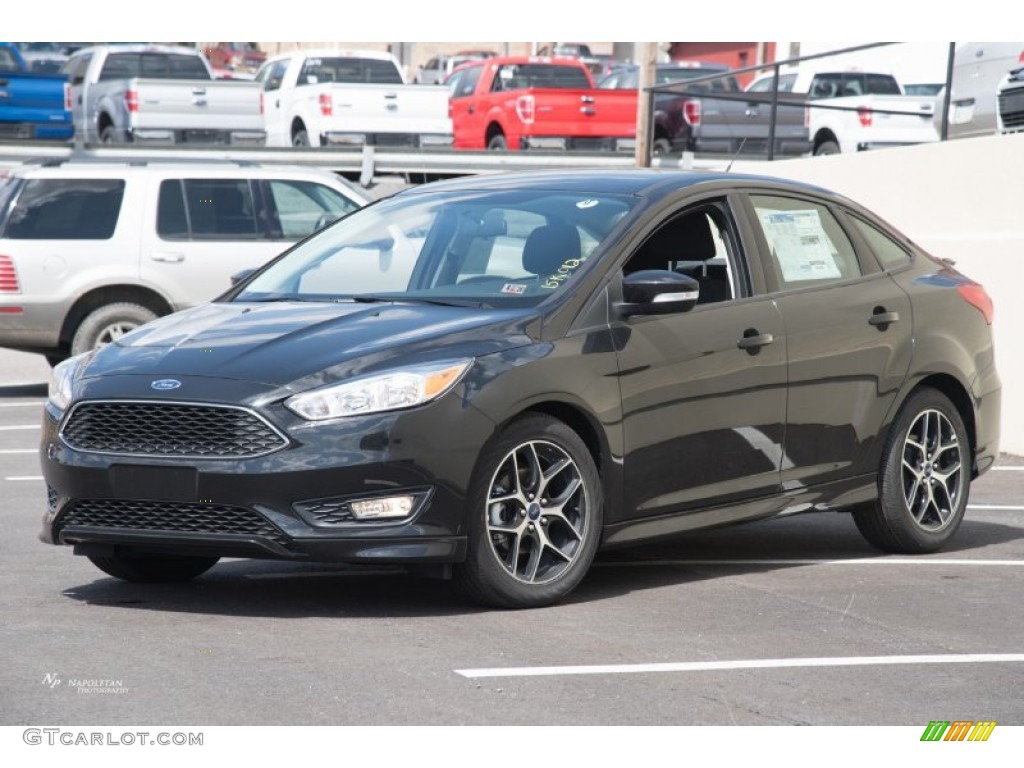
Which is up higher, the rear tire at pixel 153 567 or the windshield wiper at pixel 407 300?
the windshield wiper at pixel 407 300

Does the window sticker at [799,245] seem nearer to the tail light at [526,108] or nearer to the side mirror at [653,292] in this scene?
the side mirror at [653,292]

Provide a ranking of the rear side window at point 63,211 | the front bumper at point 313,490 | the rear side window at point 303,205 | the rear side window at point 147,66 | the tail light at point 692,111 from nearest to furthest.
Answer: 1. the front bumper at point 313,490
2. the rear side window at point 63,211
3. the rear side window at point 303,205
4. the tail light at point 692,111
5. the rear side window at point 147,66

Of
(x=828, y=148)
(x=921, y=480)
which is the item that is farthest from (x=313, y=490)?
(x=828, y=148)

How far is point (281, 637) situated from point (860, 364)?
3105 mm

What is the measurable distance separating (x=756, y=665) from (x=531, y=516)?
116 cm

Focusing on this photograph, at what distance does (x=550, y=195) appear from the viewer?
25.2 ft

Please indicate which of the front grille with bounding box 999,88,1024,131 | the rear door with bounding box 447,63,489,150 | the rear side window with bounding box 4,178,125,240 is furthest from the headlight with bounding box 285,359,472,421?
the rear door with bounding box 447,63,489,150

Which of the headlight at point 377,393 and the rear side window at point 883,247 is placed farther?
the rear side window at point 883,247

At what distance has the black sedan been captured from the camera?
6.39 metres

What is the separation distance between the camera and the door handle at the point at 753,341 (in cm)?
756

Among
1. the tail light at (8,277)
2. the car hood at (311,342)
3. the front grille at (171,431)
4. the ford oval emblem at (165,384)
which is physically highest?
the car hood at (311,342)

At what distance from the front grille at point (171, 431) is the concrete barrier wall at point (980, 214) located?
7776mm

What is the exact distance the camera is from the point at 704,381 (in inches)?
291

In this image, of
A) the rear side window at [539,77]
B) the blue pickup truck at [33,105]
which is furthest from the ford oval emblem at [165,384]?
the rear side window at [539,77]
